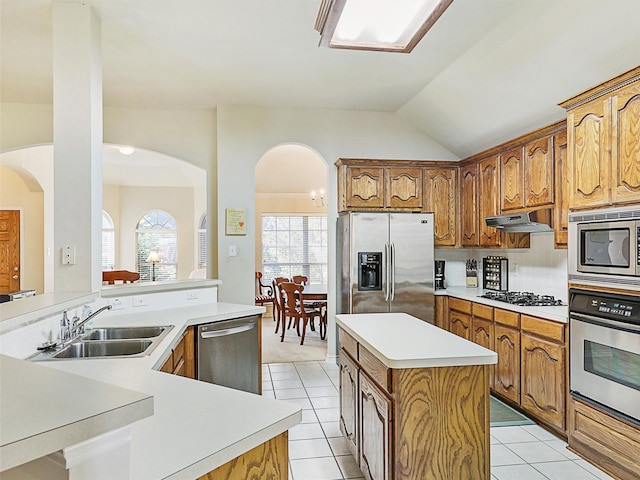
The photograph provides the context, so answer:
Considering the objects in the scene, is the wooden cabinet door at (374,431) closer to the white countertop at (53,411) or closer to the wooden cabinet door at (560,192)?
the white countertop at (53,411)

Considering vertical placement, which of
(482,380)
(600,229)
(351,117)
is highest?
(351,117)

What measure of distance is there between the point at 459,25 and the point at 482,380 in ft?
7.83

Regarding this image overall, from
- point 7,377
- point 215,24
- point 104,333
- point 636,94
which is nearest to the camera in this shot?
point 7,377

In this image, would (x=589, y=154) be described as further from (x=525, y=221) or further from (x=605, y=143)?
(x=525, y=221)

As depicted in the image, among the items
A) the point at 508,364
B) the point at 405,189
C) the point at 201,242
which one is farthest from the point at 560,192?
the point at 201,242

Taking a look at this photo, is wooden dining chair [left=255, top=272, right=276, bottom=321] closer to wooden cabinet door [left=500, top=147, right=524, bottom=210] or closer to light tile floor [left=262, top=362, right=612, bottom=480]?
light tile floor [left=262, top=362, right=612, bottom=480]

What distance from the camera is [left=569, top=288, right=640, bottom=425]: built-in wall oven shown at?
7.78ft

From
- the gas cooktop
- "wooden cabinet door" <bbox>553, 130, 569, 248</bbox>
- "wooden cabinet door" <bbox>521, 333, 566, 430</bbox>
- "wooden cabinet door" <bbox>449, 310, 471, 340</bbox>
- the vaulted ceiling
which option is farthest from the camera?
"wooden cabinet door" <bbox>449, 310, 471, 340</bbox>

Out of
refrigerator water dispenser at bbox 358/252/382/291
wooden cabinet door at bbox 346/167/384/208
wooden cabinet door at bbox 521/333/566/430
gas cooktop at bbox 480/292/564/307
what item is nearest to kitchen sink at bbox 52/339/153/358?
wooden cabinet door at bbox 521/333/566/430

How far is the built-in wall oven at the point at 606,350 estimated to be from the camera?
7.78 ft

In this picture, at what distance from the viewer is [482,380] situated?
2.03m

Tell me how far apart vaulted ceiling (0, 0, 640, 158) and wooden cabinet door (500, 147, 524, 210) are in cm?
25

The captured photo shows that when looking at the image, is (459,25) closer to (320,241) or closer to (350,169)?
(350,169)

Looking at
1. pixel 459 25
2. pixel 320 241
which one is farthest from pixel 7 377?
pixel 320 241
